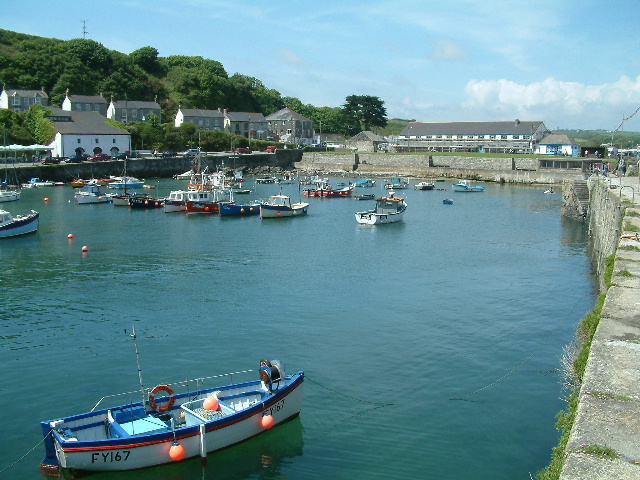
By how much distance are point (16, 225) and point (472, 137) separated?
310 feet

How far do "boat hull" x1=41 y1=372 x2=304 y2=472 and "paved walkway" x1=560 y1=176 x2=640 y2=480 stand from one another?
6827 mm

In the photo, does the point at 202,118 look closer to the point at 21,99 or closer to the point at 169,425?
the point at 21,99

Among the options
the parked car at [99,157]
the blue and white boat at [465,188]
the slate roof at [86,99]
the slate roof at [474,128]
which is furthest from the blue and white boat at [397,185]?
the slate roof at [86,99]

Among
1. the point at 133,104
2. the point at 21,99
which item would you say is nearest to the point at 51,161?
the point at 21,99

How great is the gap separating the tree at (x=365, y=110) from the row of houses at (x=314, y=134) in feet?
22.9

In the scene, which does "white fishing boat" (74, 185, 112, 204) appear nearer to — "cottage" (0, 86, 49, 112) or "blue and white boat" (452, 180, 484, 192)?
"blue and white boat" (452, 180, 484, 192)

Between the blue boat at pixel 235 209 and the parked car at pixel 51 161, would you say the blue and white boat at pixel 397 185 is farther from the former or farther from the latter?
the parked car at pixel 51 161

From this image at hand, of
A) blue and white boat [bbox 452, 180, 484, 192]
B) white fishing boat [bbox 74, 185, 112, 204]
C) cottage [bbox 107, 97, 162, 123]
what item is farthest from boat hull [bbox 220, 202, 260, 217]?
cottage [bbox 107, 97, 162, 123]

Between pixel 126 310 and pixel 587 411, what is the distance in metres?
18.2

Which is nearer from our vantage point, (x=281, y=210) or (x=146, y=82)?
(x=281, y=210)

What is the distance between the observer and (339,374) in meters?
17.9

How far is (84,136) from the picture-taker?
86938 millimetres

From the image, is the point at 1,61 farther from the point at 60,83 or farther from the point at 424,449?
the point at 424,449

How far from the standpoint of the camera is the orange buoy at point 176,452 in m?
13.1
